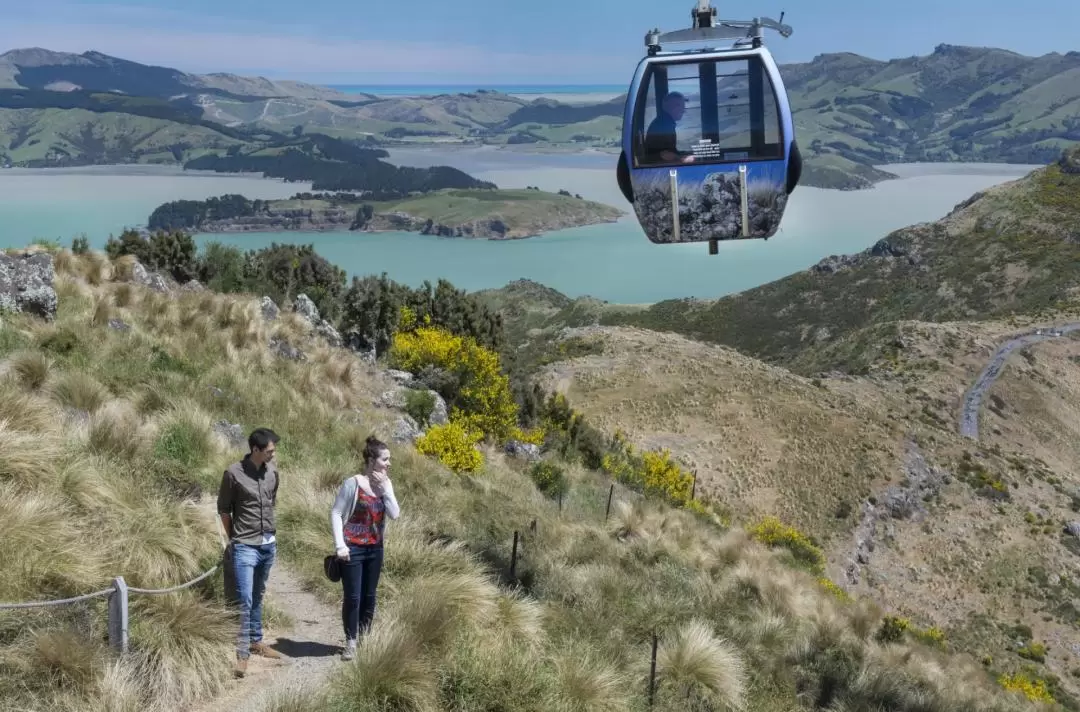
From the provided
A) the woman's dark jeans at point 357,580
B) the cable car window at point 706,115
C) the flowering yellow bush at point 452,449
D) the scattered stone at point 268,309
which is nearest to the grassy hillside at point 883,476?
the scattered stone at point 268,309

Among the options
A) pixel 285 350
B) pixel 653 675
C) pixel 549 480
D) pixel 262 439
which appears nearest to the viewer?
pixel 262 439

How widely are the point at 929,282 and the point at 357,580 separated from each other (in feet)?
439

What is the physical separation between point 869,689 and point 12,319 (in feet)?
44.9

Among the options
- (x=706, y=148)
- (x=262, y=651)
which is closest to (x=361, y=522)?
(x=262, y=651)

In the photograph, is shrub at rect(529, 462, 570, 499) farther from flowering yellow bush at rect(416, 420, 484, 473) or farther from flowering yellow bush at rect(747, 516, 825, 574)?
flowering yellow bush at rect(747, 516, 825, 574)

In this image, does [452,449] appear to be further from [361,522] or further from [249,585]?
[249,585]

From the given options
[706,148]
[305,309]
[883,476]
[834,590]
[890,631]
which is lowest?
[883,476]

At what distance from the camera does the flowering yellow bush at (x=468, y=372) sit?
63.0 feet

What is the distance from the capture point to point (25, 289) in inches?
535

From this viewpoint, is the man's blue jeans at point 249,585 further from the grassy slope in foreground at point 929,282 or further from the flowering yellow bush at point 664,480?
the grassy slope in foreground at point 929,282

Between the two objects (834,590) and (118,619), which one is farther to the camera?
(834,590)

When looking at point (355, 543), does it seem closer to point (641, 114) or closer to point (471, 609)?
point (471, 609)

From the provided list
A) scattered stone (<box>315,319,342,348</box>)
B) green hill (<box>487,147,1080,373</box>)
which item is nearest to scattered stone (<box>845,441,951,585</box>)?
scattered stone (<box>315,319,342,348</box>)

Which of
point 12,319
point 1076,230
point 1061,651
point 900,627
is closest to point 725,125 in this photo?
point 900,627
